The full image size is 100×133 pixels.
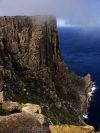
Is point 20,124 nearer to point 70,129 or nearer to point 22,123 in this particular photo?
point 22,123

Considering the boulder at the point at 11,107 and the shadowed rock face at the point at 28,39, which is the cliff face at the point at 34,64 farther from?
the boulder at the point at 11,107

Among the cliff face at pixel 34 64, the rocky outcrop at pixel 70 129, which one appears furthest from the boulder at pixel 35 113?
the cliff face at pixel 34 64

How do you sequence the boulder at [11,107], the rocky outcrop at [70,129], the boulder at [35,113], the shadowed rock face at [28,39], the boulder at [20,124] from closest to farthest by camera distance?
the boulder at [20,124] < the boulder at [35,113] < the rocky outcrop at [70,129] < the boulder at [11,107] < the shadowed rock face at [28,39]

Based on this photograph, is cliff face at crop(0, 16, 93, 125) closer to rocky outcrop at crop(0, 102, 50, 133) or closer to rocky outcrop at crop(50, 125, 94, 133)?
rocky outcrop at crop(50, 125, 94, 133)

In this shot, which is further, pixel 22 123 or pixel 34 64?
pixel 34 64

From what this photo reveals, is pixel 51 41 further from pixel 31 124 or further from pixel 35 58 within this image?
pixel 31 124

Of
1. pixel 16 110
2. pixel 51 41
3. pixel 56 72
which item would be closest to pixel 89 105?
pixel 56 72

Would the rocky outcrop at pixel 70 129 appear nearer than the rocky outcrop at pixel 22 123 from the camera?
No

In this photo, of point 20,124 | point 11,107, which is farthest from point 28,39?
point 20,124
